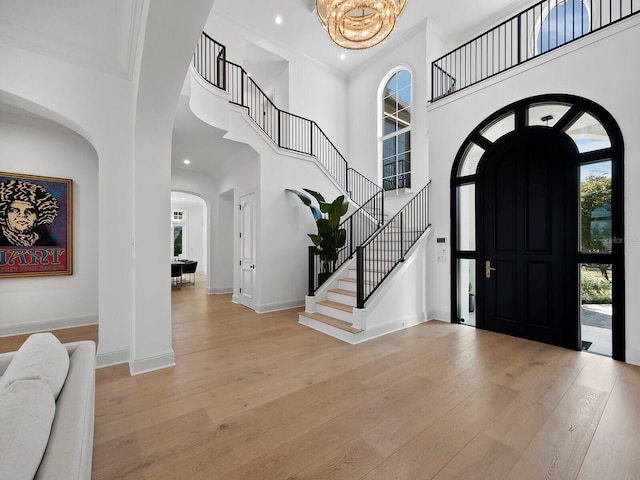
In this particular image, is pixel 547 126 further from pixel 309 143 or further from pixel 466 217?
pixel 309 143

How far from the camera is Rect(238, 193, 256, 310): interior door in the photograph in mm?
6133

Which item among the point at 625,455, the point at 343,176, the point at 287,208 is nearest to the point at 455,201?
the point at 287,208

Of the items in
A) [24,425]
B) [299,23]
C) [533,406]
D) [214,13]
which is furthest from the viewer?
[299,23]

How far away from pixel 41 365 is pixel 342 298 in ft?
13.1

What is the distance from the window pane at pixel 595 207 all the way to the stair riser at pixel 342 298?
3.15m

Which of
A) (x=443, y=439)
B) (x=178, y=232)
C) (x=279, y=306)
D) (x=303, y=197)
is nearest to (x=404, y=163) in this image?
(x=303, y=197)

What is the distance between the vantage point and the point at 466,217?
5.03m

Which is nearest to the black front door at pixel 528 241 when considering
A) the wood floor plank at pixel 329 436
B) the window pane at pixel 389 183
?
the wood floor plank at pixel 329 436

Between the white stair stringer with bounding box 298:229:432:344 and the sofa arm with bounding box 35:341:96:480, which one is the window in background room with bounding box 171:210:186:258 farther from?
the sofa arm with bounding box 35:341:96:480

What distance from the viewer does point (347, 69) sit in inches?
367

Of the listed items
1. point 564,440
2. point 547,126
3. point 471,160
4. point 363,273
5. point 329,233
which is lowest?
point 564,440

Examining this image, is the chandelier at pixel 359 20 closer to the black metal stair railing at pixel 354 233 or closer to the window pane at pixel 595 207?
the black metal stair railing at pixel 354 233

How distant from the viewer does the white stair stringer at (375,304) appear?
4.24 metres

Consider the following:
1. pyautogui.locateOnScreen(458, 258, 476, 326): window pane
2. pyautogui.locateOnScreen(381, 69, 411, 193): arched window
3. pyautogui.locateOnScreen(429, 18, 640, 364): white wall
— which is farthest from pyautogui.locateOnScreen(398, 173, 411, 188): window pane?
pyautogui.locateOnScreen(458, 258, 476, 326): window pane
